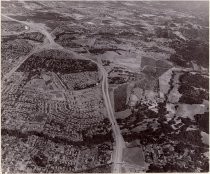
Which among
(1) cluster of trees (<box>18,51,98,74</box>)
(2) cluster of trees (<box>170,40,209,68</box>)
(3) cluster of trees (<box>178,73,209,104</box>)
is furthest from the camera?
Answer: (2) cluster of trees (<box>170,40,209,68</box>)

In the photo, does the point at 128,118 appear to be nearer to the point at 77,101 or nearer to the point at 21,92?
the point at 77,101

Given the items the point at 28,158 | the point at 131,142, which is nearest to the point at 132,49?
the point at 131,142

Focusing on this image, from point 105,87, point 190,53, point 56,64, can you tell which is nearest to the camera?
point 105,87

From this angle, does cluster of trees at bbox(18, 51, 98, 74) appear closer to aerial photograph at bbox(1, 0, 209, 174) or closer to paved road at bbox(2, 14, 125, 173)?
aerial photograph at bbox(1, 0, 209, 174)

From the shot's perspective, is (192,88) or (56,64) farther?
(56,64)

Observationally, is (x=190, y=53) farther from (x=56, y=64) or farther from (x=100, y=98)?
(x=100, y=98)

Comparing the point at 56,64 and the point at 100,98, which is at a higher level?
the point at 56,64

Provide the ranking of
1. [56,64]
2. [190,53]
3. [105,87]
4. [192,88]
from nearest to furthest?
1. [105,87]
2. [192,88]
3. [56,64]
4. [190,53]

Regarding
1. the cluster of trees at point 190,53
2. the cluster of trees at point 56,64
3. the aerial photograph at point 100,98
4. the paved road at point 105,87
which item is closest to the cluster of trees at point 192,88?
the aerial photograph at point 100,98

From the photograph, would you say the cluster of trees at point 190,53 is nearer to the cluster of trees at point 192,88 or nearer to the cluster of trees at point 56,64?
the cluster of trees at point 192,88

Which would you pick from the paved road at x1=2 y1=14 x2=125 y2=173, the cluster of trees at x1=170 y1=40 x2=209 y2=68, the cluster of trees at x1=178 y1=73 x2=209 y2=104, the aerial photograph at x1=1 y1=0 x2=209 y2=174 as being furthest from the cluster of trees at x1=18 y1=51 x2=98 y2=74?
the cluster of trees at x1=170 y1=40 x2=209 y2=68

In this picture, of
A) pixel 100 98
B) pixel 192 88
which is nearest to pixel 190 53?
pixel 192 88
